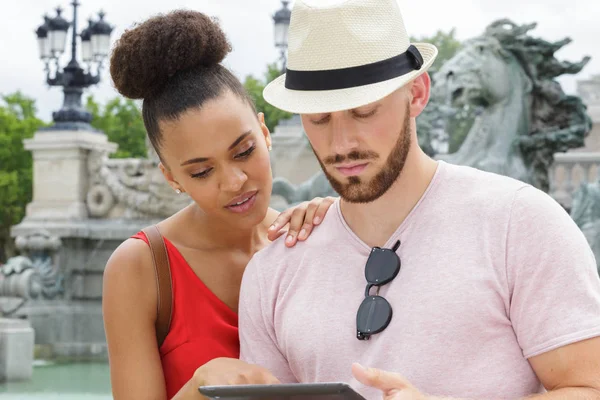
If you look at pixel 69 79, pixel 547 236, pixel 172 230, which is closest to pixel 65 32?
pixel 69 79

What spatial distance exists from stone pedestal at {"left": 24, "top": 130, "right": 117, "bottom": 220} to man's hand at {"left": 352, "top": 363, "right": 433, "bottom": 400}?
17328 mm

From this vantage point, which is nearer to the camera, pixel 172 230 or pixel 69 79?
pixel 172 230

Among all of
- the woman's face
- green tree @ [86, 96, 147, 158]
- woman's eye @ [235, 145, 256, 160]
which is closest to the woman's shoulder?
the woman's face

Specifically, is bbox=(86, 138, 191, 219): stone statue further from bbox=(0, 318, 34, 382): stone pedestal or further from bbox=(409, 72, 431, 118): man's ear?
bbox=(409, 72, 431, 118): man's ear

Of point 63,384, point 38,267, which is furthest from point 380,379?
point 38,267

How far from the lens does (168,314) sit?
116 inches

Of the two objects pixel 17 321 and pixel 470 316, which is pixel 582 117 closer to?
pixel 17 321

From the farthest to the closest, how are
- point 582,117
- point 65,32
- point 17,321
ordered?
point 65,32 < point 17,321 < point 582,117

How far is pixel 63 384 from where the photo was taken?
12.9 metres

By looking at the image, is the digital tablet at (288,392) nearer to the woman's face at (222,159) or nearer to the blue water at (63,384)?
the woman's face at (222,159)

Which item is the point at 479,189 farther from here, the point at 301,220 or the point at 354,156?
the point at 301,220

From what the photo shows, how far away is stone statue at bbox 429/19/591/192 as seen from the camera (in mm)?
10602

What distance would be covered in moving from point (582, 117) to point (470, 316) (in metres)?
8.55

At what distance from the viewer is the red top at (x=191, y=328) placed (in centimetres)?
293
